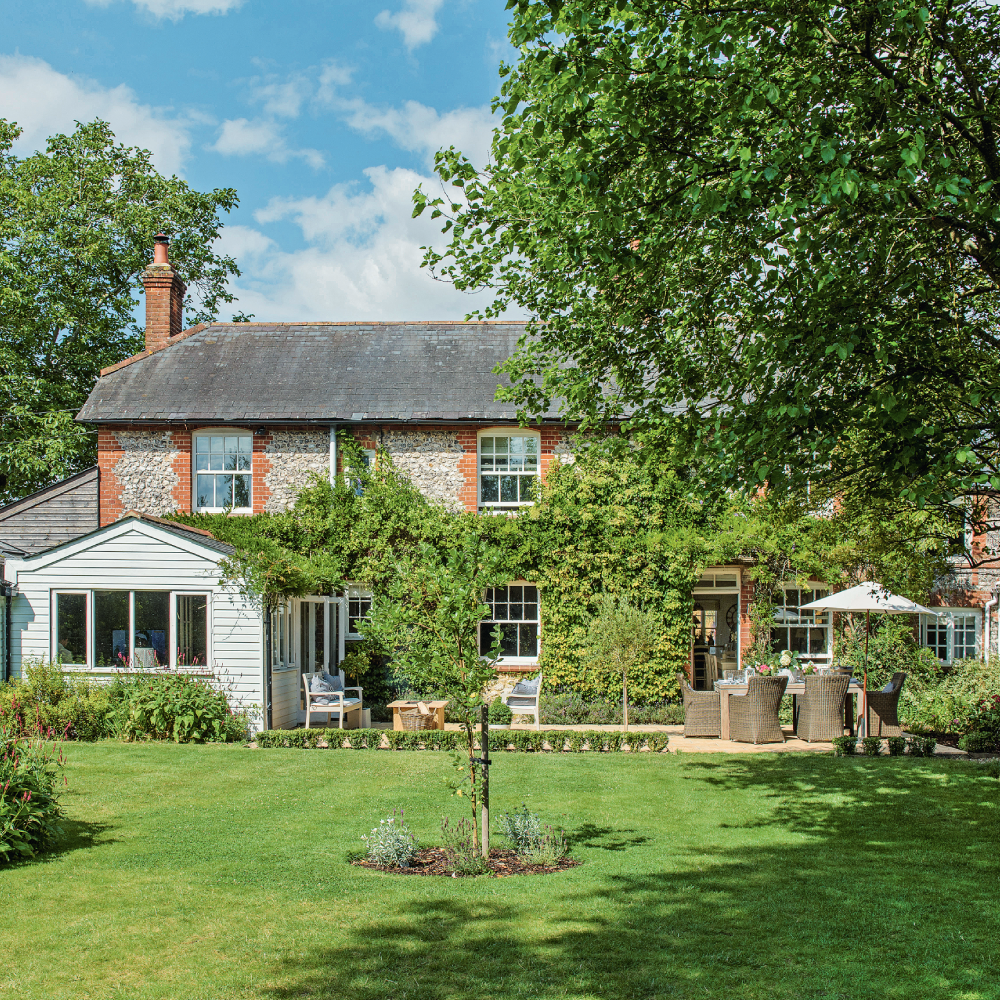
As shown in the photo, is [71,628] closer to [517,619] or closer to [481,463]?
[517,619]

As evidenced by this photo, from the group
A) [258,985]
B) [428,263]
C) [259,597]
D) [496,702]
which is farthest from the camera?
[496,702]

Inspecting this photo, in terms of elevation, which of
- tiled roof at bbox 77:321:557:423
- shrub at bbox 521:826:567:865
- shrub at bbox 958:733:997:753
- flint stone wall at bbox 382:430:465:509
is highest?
tiled roof at bbox 77:321:557:423

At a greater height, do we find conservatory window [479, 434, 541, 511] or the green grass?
conservatory window [479, 434, 541, 511]

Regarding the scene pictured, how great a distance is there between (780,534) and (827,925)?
12.4m

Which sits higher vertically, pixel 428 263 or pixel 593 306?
pixel 428 263

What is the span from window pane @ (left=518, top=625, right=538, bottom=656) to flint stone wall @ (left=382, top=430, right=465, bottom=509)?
289 cm

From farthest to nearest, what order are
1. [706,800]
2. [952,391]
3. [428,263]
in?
[428,263] → [706,800] → [952,391]

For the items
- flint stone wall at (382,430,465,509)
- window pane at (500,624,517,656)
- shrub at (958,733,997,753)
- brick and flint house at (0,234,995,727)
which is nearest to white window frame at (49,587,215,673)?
brick and flint house at (0,234,995,727)

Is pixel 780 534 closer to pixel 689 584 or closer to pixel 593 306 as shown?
pixel 689 584

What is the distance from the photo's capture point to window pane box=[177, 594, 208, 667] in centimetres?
1495

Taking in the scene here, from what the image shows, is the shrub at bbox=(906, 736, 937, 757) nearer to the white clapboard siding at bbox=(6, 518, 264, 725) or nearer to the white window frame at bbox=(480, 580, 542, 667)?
the white window frame at bbox=(480, 580, 542, 667)

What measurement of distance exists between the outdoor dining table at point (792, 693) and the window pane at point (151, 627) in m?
9.33

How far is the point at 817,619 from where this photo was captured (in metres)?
18.9

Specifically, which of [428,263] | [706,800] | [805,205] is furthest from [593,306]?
[706,800]
